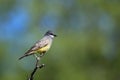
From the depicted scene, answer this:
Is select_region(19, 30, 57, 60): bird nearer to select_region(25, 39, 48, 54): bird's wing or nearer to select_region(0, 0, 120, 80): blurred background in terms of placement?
select_region(25, 39, 48, 54): bird's wing

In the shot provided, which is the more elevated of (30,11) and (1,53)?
(30,11)

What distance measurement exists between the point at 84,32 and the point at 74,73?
75.9 inches

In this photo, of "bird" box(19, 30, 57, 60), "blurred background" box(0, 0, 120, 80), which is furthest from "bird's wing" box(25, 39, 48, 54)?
"blurred background" box(0, 0, 120, 80)

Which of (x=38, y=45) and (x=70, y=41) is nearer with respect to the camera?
(x=38, y=45)

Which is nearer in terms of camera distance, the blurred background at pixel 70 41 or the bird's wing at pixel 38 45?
the bird's wing at pixel 38 45

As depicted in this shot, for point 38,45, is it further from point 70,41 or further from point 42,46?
point 70,41

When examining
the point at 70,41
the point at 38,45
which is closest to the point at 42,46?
the point at 38,45

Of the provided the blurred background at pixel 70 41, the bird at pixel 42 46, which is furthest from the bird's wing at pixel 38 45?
the blurred background at pixel 70 41

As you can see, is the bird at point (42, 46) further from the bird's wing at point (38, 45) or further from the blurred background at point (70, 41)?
the blurred background at point (70, 41)

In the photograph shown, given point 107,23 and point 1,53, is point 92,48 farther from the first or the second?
point 1,53

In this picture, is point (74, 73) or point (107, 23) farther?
point (107, 23)

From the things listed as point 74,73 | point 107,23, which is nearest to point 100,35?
point 107,23

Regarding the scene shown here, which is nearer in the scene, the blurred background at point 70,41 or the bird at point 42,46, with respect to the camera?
the bird at point 42,46

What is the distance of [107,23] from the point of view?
25.5 metres
